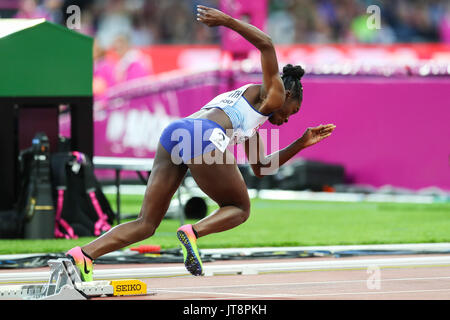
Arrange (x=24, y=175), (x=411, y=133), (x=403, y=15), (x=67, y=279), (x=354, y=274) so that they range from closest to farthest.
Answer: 1. (x=67, y=279)
2. (x=354, y=274)
3. (x=24, y=175)
4. (x=411, y=133)
5. (x=403, y=15)

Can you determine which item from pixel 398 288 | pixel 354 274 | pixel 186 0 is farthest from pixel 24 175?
pixel 186 0

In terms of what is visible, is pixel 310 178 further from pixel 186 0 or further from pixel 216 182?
pixel 216 182

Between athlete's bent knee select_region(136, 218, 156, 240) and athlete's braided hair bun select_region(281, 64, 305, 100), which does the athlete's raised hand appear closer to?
athlete's braided hair bun select_region(281, 64, 305, 100)

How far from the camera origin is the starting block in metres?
7.29

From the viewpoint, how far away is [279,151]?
8.19m

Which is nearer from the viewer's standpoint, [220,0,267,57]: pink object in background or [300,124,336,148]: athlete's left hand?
[300,124,336,148]: athlete's left hand

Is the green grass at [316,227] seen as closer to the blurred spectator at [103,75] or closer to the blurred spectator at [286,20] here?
the blurred spectator at [103,75]

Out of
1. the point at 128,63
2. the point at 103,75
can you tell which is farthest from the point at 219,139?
the point at 103,75

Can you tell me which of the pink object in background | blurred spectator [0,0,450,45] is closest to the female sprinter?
the pink object in background

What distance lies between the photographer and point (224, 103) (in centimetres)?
757

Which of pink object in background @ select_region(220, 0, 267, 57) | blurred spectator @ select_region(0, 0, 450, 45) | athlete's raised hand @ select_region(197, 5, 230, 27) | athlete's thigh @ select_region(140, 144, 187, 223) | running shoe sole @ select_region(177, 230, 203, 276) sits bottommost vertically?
running shoe sole @ select_region(177, 230, 203, 276)

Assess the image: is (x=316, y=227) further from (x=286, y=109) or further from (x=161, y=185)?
(x=161, y=185)

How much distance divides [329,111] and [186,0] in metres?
10.1

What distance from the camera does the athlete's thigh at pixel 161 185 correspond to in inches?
295
